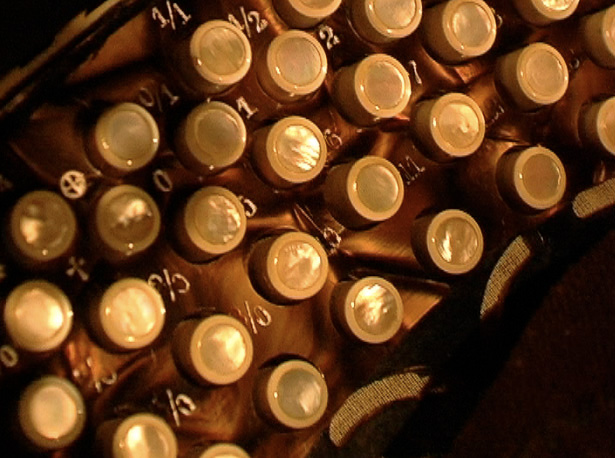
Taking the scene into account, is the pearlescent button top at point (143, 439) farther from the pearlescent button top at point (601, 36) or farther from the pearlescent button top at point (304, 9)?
the pearlescent button top at point (601, 36)

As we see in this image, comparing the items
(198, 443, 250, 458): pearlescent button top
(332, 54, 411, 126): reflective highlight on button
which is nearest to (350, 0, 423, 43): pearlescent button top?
(332, 54, 411, 126): reflective highlight on button

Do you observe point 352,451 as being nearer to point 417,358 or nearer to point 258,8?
point 417,358

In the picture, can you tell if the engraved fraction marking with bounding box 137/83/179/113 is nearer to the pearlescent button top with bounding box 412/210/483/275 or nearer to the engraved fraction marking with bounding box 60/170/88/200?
the engraved fraction marking with bounding box 60/170/88/200

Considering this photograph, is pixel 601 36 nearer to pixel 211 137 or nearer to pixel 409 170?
pixel 409 170

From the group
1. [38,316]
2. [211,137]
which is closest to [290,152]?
[211,137]

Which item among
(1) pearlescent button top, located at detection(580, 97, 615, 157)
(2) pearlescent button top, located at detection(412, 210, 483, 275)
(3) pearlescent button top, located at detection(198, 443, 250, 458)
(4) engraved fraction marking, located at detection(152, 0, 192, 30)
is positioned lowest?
(1) pearlescent button top, located at detection(580, 97, 615, 157)

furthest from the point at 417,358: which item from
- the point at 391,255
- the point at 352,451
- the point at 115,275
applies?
the point at 115,275
